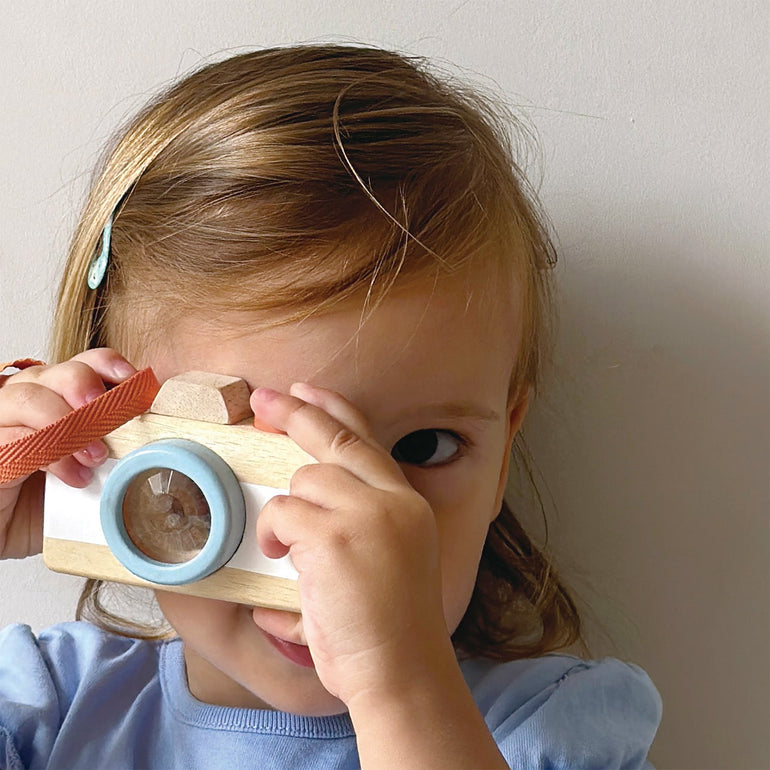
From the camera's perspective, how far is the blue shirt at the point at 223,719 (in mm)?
813

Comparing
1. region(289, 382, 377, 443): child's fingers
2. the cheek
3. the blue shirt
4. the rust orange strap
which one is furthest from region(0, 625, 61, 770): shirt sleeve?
region(289, 382, 377, 443): child's fingers

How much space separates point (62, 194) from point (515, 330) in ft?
1.33

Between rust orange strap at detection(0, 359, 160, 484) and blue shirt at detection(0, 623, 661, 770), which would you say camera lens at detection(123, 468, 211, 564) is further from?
blue shirt at detection(0, 623, 661, 770)

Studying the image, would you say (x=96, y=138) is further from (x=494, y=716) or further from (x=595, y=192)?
(x=494, y=716)

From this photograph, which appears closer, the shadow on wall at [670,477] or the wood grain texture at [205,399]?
the wood grain texture at [205,399]

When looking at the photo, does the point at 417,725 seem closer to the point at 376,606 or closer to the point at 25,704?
the point at 376,606

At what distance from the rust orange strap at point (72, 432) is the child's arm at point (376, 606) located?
4.2 inches

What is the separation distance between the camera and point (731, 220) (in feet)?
2.90

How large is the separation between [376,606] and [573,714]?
0.31 m

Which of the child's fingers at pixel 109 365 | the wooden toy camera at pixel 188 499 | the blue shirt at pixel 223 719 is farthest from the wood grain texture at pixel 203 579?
the blue shirt at pixel 223 719

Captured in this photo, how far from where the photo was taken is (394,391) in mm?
679

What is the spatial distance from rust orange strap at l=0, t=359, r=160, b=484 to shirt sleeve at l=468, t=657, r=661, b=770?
1.24 feet

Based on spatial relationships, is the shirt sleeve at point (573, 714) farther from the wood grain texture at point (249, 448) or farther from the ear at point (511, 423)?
the wood grain texture at point (249, 448)

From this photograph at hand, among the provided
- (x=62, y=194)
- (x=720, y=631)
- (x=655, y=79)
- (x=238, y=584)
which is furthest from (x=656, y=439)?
(x=62, y=194)
